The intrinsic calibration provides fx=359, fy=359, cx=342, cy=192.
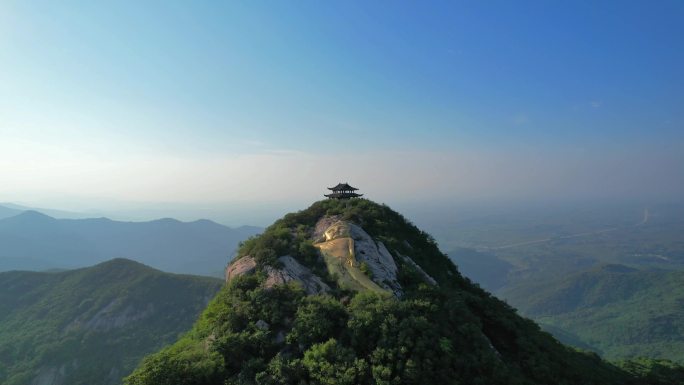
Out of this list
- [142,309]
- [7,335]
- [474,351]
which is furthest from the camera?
[142,309]

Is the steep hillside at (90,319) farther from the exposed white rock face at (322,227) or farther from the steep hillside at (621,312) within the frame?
the steep hillside at (621,312)

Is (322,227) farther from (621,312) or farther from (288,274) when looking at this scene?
(621,312)

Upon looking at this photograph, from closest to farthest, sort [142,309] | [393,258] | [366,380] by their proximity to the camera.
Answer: [366,380] → [393,258] → [142,309]

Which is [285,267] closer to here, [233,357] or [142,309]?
[233,357]

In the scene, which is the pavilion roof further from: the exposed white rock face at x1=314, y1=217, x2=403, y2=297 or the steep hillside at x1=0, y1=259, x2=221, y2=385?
the steep hillside at x1=0, y1=259, x2=221, y2=385

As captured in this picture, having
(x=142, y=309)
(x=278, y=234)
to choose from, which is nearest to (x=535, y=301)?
(x=142, y=309)

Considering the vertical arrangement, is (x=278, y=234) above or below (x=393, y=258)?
above
